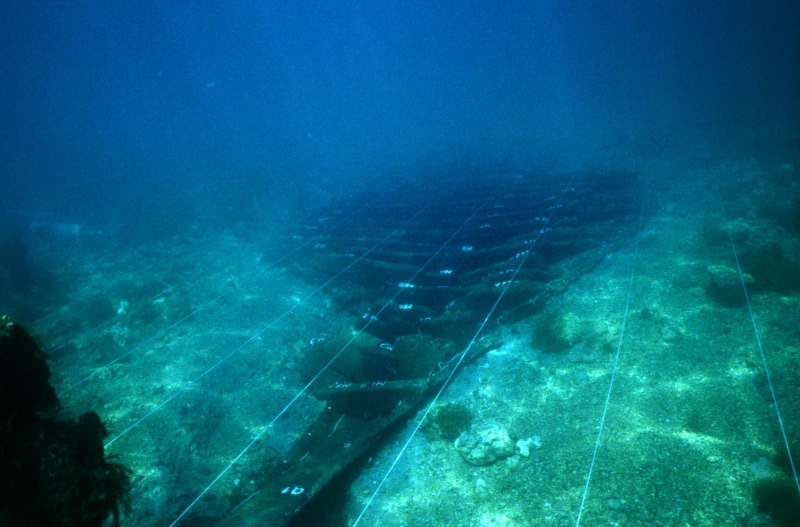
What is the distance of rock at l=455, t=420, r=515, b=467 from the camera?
5.55 metres

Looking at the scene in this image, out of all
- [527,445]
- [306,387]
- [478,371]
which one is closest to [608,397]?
[527,445]

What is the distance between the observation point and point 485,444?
5.65m

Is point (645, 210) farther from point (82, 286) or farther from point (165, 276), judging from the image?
point (82, 286)

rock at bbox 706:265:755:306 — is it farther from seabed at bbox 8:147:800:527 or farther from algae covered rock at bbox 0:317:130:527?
algae covered rock at bbox 0:317:130:527

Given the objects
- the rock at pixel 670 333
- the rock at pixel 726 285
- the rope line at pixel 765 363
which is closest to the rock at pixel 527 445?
the rope line at pixel 765 363

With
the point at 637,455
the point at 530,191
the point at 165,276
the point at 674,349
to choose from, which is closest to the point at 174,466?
the point at 637,455

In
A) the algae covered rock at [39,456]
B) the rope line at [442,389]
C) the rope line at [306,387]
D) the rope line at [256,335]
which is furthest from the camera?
the rope line at [256,335]

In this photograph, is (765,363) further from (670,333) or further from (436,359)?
(436,359)

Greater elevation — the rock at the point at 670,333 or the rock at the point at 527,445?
the rock at the point at 527,445

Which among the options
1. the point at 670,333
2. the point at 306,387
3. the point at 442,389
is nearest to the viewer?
the point at 442,389

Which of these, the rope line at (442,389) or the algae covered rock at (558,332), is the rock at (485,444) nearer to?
the rope line at (442,389)

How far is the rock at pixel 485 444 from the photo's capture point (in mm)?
5551

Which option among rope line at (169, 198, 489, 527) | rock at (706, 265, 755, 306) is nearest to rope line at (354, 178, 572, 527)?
rope line at (169, 198, 489, 527)

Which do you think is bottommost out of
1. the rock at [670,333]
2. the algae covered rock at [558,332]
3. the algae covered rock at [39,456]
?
the rock at [670,333]
